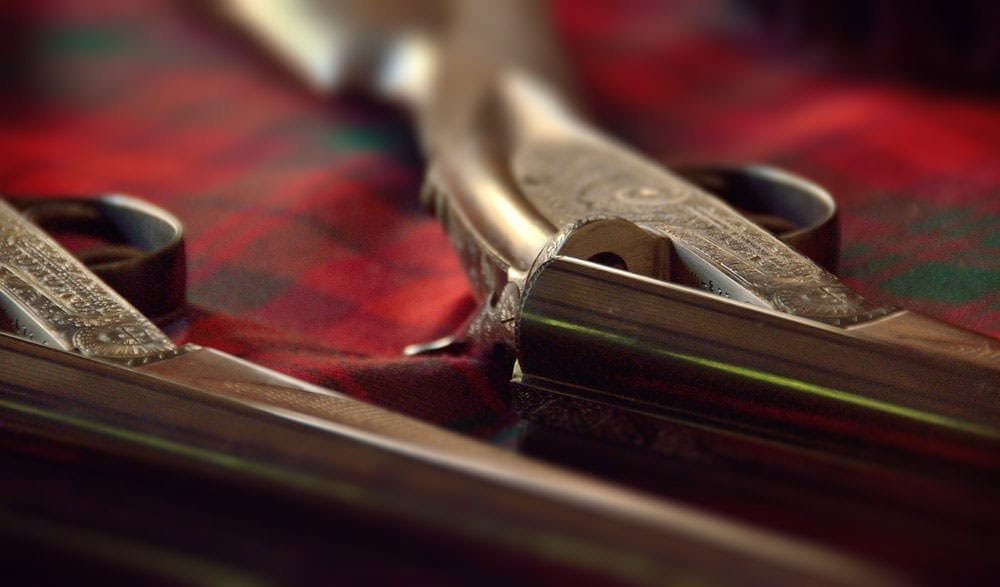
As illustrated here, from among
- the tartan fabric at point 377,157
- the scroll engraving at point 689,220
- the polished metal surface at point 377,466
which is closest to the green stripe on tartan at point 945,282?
the tartan fabric at point 377,157

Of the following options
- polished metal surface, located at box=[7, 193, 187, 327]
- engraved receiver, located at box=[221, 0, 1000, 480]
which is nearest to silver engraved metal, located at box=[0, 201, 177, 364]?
polished metal surface, located at box=[7, 193, 187, 327]

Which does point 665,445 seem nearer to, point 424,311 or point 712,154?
point 424,311

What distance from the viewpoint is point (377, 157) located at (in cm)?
83

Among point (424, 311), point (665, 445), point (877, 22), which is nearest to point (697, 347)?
point (665, 445)

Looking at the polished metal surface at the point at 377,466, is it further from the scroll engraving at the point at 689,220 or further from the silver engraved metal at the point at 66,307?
the scroll engraving at the point at 689,220

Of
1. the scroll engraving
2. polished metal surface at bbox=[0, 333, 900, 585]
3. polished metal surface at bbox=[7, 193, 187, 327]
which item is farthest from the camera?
polished metal surface at bbox=[7, 193, 187, 327]

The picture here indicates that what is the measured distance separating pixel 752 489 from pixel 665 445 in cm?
5

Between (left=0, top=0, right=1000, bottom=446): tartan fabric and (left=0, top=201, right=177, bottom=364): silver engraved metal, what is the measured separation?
0.07 meters

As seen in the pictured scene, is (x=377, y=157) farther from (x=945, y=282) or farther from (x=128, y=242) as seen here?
(x=945, y=282)

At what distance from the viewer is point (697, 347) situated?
1.26 feet

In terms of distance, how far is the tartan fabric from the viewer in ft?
1.85

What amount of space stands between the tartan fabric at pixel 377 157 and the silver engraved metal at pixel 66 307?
7 centimetres

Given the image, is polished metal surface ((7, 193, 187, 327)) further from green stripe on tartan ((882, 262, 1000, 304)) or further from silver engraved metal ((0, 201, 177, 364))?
green stripe on tartan ((882, 262, 1000, 304))

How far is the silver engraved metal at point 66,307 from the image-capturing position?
42 cm
